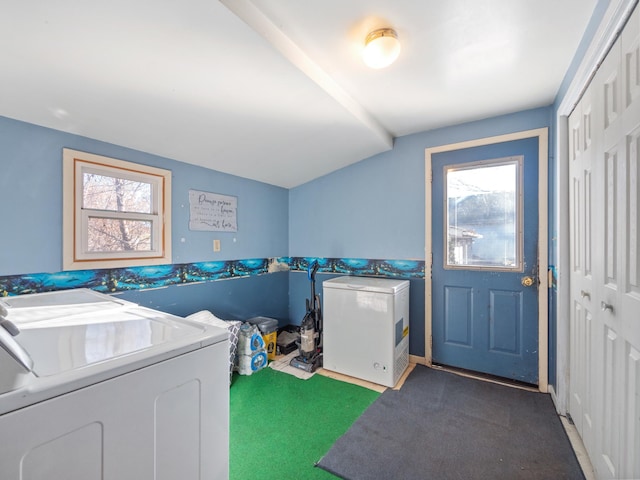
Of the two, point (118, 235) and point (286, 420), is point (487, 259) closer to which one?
point (286, 420)

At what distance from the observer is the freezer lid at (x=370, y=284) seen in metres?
2.40

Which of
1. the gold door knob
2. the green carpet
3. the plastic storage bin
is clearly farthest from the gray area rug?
the plastic storage bin

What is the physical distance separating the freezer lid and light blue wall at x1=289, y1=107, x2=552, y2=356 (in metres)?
0.28

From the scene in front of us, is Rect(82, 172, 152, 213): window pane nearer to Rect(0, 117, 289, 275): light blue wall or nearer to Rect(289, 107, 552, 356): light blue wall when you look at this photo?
Rect(0, 117, 289, 275): light blue wall

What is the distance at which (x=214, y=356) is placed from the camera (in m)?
0.96

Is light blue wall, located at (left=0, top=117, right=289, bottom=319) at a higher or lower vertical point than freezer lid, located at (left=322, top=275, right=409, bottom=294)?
higher

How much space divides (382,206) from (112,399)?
2.64 meters

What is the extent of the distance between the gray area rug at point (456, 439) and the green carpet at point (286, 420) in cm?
10

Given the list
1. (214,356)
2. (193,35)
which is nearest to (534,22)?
(193,35)

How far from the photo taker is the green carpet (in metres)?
1.56

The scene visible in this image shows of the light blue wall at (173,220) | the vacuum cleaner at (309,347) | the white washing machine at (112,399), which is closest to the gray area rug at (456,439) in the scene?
the vacuum cleaner at (309,347)

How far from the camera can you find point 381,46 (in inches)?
58.1

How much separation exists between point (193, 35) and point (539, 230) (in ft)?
8.72

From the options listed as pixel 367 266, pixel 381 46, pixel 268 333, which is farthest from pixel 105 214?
pixel 367 266
